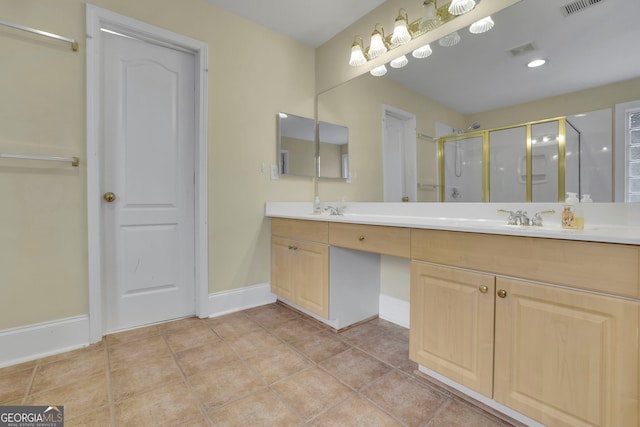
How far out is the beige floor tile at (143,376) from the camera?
1.38 metres

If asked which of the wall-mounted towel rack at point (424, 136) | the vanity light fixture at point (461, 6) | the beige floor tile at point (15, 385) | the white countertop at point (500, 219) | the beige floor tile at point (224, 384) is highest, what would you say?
the vanity light fixture at point (461, 6)

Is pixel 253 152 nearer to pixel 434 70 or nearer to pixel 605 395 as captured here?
pixel 434 70

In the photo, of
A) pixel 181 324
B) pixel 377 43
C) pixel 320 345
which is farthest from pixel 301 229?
pixel 377 43

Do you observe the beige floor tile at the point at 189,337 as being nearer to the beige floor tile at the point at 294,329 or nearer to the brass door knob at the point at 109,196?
the beige floor tile at the point at 294,329

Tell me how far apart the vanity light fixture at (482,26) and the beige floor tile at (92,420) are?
2.63 metres

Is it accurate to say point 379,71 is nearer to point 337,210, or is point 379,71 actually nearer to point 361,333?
point 337,210

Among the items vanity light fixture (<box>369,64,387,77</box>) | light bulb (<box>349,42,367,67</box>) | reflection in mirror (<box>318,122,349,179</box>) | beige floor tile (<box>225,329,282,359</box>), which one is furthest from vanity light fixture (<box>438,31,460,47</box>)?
beige floor tile (<box>225,329,282,359</box>)

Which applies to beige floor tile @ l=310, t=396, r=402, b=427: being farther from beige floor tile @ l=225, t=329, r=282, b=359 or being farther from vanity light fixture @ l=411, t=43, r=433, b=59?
vanity light fixture @ l=411, t=43, r=433, b=59

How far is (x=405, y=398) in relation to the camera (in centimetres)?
132

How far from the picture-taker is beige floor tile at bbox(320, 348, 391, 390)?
1.47m

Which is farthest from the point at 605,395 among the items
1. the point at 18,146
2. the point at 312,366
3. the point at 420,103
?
the point at 18,146

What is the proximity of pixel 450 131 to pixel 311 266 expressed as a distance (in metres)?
1.28

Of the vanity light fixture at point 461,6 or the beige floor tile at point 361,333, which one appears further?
the beige floor tile at point 361,333

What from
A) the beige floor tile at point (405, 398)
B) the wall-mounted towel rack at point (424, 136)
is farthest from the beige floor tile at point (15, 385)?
the wall-mounted towel rack at point (424, 136)
